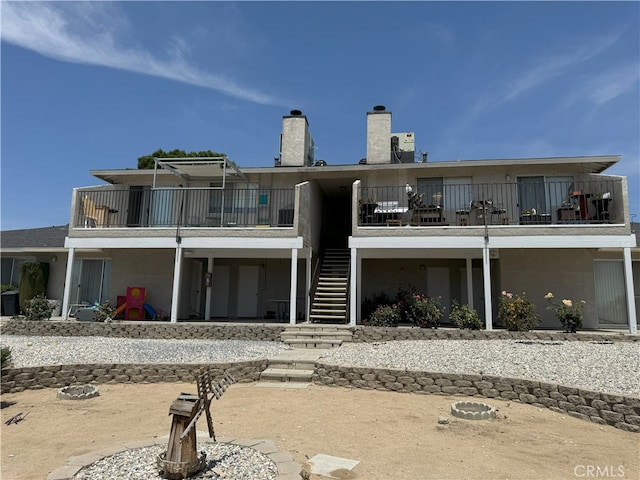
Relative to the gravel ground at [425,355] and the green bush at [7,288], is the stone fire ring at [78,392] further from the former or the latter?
the green bush at [7,288]

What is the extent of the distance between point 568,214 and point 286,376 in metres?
10.9

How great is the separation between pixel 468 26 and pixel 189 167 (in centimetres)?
1011

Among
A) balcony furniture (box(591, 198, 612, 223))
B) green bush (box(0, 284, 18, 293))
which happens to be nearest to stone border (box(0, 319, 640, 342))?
balcony furniture (box(591, 198, 612, 223))

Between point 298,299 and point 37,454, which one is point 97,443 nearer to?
point 37,454

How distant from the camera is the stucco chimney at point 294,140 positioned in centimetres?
1711

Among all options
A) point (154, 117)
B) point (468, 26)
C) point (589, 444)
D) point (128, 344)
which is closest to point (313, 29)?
point (468, 26)

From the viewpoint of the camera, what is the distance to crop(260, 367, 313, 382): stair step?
8.66m

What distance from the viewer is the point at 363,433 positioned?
5.55 metres

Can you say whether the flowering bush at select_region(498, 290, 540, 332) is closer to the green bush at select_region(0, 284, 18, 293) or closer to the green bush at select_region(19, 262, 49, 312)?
the green bush at select_region(19, 262, 49, 312)

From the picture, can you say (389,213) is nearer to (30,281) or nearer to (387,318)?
(387,318)

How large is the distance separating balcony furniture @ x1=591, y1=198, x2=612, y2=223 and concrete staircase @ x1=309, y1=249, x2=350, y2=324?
8.43 m

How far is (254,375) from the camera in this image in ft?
29.3

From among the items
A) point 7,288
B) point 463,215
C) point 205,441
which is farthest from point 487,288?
point 7,288

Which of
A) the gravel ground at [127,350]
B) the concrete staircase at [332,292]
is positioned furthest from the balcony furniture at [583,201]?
the gravel ground at [127,350]
